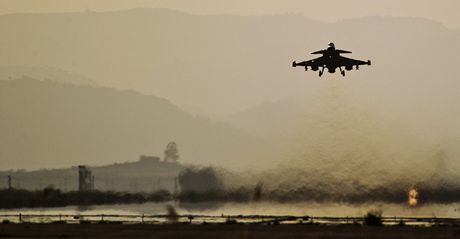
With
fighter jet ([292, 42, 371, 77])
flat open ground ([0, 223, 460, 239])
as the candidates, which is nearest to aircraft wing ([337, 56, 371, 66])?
fighter jet ([292, 42, 371, 77])

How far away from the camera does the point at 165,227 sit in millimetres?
156500

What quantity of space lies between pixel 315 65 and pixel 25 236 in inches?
1354

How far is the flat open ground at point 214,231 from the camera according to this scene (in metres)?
139

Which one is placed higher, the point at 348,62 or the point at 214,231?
the point at 348,62

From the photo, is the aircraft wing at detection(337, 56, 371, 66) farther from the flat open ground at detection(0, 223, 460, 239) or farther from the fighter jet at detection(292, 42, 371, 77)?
the flat open ground at detection(0, 223, 460, 239)

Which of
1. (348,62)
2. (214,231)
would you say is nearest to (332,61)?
(348,62)

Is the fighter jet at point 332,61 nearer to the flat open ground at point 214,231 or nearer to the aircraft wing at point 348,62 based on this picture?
the aircraft wing at point 348,62

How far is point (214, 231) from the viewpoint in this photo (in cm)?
14688

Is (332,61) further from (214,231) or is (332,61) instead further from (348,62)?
(214,231)

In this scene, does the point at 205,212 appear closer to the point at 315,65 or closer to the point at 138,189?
the point at 138,189

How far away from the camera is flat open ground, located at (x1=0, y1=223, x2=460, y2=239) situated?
13862cm

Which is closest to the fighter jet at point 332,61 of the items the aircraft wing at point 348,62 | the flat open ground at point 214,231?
the aircraft wing at point 348,62

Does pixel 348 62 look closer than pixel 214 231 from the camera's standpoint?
No

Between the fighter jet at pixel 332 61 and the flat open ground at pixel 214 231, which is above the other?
the fighter jet at pixel 332 61
